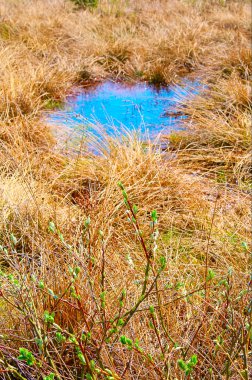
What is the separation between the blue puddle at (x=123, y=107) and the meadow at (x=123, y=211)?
17 centimetres

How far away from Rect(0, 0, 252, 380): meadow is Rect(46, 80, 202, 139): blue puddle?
174 millimetres

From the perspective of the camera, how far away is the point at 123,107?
5.21 meters

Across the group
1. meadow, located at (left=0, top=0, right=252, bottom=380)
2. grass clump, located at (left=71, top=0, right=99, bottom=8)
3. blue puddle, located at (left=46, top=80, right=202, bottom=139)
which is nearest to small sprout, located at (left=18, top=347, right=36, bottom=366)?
meadow, located at (left=0, top=0, right=252, bottom=380)

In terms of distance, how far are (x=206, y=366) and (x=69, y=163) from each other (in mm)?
2195

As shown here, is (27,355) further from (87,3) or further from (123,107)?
(87,3)

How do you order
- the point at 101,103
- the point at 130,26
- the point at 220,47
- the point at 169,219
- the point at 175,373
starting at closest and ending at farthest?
the point at 175,373
the point at 169,219
the point at 101,103
the point at 220,47
the point at 130,26

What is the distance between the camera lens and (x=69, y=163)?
3.46 meters

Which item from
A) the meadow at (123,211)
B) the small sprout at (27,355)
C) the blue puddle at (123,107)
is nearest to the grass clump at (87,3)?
the meadow at (123,211)

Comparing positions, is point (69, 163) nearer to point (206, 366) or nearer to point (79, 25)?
point (206, 366)

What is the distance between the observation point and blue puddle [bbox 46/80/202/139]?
15.0 feet

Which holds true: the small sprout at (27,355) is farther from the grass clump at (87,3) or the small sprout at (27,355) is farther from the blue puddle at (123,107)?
the grass clump at (87,3)

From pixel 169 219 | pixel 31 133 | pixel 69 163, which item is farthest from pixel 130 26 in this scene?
pixel 169 219

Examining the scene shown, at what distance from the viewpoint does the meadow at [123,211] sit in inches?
56.2

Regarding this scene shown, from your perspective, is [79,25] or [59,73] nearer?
[59,73]
